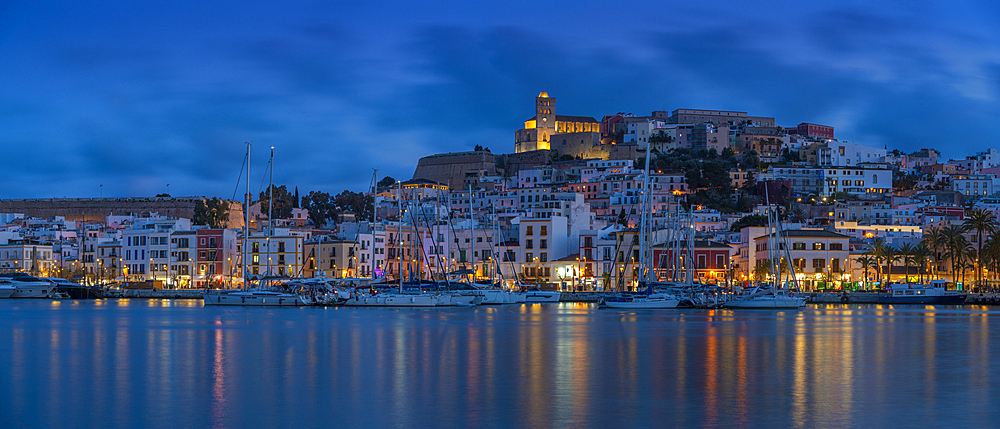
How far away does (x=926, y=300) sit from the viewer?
79.1 m

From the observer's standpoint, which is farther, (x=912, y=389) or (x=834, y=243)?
(x=834, y=243)

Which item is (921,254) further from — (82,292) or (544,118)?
(544,118)

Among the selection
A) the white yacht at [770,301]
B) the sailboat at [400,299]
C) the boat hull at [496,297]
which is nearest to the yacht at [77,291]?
the sailboat at [400,299]

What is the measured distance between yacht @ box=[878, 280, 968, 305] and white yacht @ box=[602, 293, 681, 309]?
22866 mm

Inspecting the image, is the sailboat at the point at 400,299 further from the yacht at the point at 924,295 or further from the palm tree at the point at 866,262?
the palm tree at the point at 866,262

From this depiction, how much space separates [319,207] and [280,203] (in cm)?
518

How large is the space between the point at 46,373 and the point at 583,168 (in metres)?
138

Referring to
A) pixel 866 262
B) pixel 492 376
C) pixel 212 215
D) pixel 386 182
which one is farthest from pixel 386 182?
pixel 492 376

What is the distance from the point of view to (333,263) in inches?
3676

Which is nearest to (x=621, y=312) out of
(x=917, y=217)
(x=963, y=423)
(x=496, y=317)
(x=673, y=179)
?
(x=496, y=317)

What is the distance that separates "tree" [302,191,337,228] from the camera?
138000mm

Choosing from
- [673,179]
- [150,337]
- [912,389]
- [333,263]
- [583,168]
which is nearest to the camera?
[912,389]

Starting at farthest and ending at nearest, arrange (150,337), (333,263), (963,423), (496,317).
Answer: (333,263)
(496,317)
(150,337)
(963,423)

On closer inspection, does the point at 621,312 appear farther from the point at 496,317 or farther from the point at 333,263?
the point at 333,263
